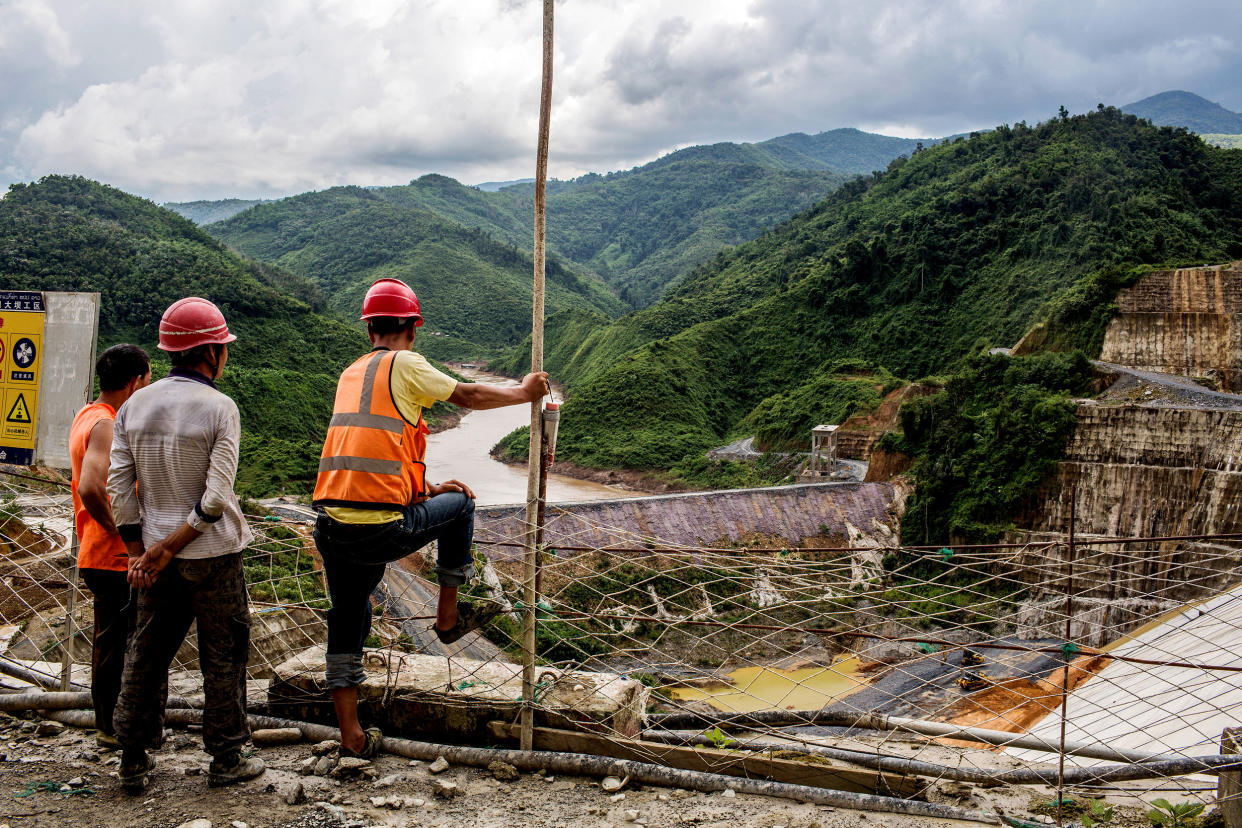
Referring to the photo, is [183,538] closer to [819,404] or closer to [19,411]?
[19,411]

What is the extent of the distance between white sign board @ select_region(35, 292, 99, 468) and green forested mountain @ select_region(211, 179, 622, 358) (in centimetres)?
6085

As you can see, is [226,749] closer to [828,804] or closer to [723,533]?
[828,804]

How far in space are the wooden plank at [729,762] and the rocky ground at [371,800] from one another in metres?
0.14

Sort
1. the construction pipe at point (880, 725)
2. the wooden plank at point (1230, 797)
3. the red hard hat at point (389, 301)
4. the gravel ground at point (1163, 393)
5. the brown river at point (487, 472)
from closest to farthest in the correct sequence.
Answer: the wooden plank at point (1230, 797) < the red hard hat at point (389, 301) < the construction pipe at point (880, 725) < the gravel ground at point (1163, 393) < the brown river at point (487, 472)

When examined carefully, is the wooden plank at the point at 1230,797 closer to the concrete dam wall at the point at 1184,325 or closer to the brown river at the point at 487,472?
the brown river at the point at 487,472

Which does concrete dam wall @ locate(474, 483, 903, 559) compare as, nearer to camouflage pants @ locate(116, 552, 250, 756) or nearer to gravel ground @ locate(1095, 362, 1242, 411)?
gravel ground @ locate(1095, 362, 1242, 411)

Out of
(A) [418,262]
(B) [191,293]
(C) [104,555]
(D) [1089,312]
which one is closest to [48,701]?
(C) [104,555]

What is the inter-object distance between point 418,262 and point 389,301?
75807 millimetres

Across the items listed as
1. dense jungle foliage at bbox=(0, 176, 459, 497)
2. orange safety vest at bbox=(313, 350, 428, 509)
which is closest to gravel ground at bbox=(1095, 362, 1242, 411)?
orange safety vest at bbox=(313, 350, 428, 509)

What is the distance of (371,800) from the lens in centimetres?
279

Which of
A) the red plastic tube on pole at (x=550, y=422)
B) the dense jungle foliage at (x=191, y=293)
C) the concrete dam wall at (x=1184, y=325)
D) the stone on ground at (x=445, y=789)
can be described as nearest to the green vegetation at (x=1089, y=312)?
the concrete dam wall at (x=1184, y=325)

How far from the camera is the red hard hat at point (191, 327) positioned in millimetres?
2820

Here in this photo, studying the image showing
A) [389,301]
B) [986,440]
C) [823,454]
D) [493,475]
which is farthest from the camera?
[493,475]

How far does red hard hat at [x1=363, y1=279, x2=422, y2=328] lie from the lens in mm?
2938
